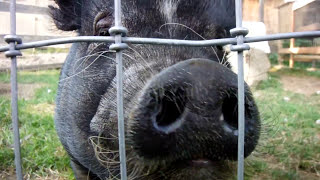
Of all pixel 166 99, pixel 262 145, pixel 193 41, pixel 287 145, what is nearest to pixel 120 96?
pixel 166 99

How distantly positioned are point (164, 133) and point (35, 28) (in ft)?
10.3

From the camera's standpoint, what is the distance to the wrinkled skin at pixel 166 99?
4.82ft

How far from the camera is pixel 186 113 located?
146 centimetres

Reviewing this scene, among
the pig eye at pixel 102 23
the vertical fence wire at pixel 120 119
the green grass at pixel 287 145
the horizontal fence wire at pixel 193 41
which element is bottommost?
the green grass at pixel 287 145

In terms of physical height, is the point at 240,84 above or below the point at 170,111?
above

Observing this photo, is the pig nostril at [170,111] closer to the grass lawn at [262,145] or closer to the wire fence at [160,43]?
the wire fence at [160,43]

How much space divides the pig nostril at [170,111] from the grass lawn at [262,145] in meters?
0.68

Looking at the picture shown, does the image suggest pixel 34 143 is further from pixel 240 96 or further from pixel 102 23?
pixel 240 96

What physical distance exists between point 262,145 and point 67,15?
1.71m

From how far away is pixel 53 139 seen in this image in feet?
13.1

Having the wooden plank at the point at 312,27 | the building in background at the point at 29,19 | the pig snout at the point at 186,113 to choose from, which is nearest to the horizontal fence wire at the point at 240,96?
the pig snout at the point at 186,113

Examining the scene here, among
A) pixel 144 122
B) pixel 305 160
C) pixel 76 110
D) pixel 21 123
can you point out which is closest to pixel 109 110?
pixel 144 122

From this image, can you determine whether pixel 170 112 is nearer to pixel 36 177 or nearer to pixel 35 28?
pixel 36 177

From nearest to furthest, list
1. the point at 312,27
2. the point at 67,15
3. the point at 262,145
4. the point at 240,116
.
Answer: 1. the point at 240,116
2. the point at 312,27
3. the point at 262,145
4. the point at 67,15
